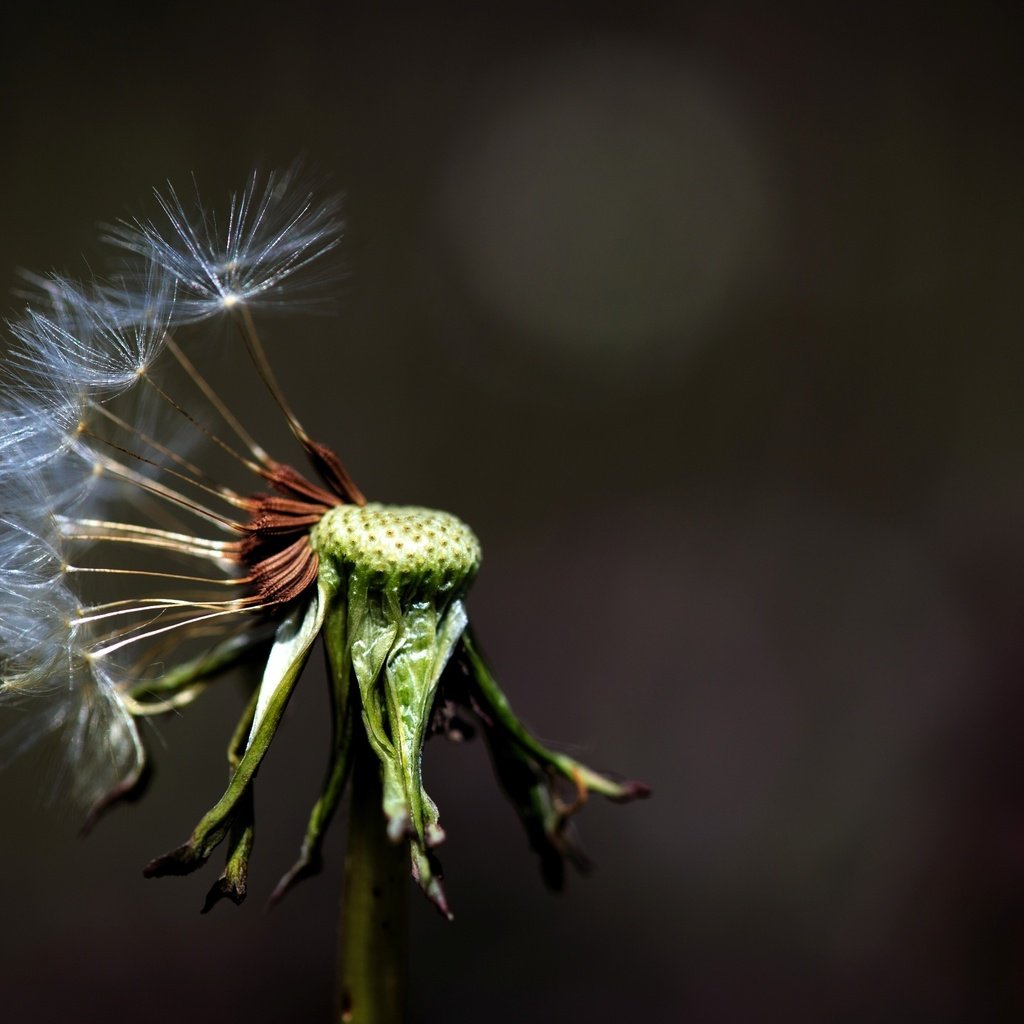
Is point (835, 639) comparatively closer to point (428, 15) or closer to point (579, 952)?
point (579, 952)

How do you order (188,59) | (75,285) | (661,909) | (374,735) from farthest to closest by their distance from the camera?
(188,59), (661,909), (75,285), (374,735)

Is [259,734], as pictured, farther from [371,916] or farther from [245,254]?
[245,254]

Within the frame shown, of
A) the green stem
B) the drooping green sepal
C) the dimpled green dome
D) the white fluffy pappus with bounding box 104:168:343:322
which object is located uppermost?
the white fluffy pappus with bounding box 104:168:343:322

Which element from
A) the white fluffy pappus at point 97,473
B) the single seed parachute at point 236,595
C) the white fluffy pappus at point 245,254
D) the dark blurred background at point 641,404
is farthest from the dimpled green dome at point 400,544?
the dark blurred background at point 641,404

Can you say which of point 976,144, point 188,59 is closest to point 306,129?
point 188,59

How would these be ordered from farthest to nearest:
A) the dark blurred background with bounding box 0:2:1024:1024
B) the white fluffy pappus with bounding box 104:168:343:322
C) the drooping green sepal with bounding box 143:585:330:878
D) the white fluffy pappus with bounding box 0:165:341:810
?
1. the dark blurred background with bounding box 0:2:1024:1024
2. the white fluffy pappus with bounding box 104:168:343:322
3. the white fluffy pappus with bounding box 0:165:341:810
4. the drooping green sepal with bounding box 143:585:330:878

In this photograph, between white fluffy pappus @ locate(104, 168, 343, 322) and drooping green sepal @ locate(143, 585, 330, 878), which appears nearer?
drooping green sepal @ locate(143, 585, 330, 878)

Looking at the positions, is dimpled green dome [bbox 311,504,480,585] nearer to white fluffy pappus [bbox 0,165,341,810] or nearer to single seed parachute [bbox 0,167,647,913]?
single seed parachute [bbox 0,167,647,913]

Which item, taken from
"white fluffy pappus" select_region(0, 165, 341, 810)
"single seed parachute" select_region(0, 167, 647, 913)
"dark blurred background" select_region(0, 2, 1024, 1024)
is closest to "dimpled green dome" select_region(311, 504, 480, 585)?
"single seed parachute" select_region(0, 167, 647, 913)
